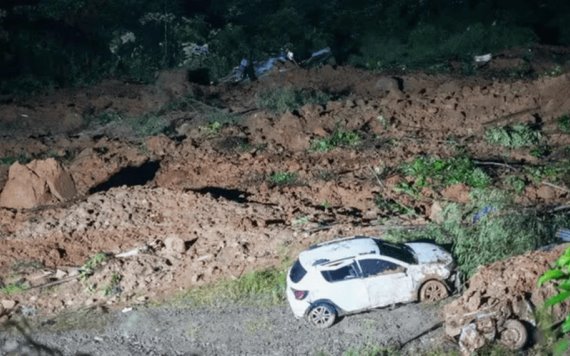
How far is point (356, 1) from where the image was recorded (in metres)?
32.9

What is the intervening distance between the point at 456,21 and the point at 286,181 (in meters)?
17.6

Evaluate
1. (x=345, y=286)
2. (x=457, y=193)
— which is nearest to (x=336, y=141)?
(x=457, y=193)

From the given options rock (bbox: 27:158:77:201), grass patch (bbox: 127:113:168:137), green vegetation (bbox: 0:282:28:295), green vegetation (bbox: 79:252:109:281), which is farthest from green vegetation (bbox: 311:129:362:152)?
green vegetation (bbox: 0:282:28:295)

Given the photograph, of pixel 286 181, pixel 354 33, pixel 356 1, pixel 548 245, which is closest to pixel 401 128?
pixel 286 181

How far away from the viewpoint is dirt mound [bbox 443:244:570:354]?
8.59m

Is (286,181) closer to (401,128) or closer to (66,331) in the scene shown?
(401,128)

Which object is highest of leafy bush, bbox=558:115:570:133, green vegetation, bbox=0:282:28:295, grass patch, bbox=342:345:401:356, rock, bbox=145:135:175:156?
rock, bbox=145:135:175:156

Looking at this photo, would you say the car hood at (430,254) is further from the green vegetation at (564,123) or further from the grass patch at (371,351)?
the green vegetation at (564,123)

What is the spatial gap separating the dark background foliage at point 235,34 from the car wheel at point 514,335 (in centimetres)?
1759

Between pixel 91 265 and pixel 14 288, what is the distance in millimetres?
1467

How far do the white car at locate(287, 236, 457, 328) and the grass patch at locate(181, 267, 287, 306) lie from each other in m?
0.87

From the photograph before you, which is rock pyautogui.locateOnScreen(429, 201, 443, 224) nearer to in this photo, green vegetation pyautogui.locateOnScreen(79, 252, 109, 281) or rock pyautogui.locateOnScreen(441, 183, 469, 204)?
rock pyautogui.locateOnScreen(441, 183, 469, 204)

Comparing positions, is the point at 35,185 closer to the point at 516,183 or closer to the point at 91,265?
the point at 91,265

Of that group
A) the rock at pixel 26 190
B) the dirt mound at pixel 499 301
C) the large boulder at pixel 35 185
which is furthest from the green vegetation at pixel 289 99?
the dirt mound at pixel 499 301
